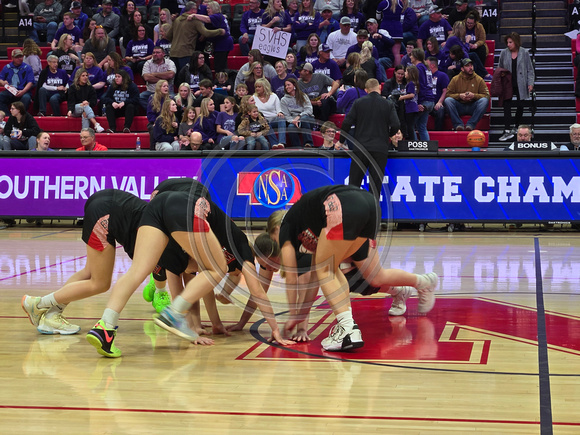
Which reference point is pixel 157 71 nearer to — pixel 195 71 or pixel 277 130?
pixel 195 71

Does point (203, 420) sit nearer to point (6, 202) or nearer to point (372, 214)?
point (372, 214)

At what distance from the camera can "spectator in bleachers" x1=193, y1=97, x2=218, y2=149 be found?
1543 cm

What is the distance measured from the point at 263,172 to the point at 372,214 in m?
8.93

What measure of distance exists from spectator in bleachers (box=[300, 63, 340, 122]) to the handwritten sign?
159 cm

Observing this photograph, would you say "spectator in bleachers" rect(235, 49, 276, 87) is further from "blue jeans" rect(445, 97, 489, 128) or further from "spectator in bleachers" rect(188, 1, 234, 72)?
"blue jeans" rect(445, 97, 489, 128)

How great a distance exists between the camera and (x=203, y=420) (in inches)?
187

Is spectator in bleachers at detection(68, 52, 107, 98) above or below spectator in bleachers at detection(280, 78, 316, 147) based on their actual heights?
above

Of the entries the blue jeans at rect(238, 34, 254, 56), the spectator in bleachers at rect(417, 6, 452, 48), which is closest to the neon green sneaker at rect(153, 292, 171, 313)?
the spectator in bleachers at rect(417, 6, 452, 48)

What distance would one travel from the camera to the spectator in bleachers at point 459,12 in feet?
61.7

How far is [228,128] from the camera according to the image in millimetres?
15258

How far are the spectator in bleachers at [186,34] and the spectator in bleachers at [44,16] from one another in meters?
4.83

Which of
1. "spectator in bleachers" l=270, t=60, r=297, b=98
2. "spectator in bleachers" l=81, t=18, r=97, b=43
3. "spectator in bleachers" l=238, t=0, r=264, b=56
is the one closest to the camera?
"spectator in bleachers" l=270, t=60, r=297, b=98

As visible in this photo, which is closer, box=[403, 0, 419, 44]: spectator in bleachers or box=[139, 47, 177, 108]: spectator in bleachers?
box=[139, 47, 177, 108]: spectator in bleachers

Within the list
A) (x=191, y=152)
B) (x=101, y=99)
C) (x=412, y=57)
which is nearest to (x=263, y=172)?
(x=191, y=152)
